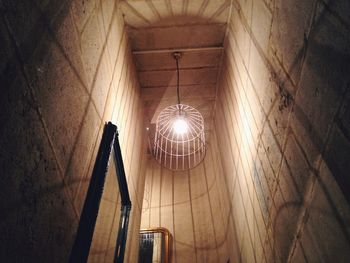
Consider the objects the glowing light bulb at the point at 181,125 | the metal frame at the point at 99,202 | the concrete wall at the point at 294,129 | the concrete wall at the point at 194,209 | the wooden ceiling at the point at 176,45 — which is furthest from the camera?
the concrete wall at the point at 194,209

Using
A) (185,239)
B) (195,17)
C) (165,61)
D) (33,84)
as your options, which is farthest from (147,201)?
(33,84)

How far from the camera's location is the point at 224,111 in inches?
157

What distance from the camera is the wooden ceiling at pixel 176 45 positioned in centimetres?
319

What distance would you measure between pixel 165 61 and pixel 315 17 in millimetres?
2732

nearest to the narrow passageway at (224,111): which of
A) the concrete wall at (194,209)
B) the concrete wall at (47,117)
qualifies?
the concrete wall at (47,117)

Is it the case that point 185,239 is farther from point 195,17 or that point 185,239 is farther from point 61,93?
point 61,93

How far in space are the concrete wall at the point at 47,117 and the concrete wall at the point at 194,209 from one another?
2.65m

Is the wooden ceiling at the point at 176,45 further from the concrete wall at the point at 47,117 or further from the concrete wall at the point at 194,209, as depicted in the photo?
the concrete wall at the point at 194,209

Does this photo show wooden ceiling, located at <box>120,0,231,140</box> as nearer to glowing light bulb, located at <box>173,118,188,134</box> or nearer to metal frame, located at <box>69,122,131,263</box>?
glowing light bulb, located at <box>173,118,188,134</box>

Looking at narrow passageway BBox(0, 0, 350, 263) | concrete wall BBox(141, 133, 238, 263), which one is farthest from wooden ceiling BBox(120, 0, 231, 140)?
concrete wall BBox(141, 133, 238, 263)

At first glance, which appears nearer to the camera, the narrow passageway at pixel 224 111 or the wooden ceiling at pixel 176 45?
the narrow passageway at pixel 224 111

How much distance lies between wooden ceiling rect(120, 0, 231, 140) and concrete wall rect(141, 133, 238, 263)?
116 centimetres

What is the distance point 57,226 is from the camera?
1.39 meters

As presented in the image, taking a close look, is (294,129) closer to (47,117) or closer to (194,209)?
(47,117)
